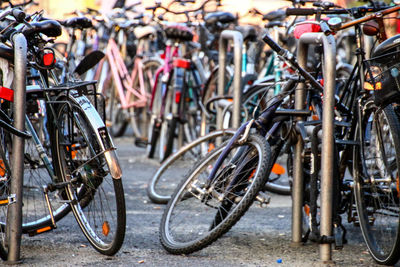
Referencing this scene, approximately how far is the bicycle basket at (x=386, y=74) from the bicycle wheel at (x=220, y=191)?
67cm

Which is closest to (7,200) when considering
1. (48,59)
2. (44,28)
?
(48,59)

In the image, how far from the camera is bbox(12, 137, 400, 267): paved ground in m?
3.96

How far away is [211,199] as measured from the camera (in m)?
4.17

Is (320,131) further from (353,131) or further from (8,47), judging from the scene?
(8,47)

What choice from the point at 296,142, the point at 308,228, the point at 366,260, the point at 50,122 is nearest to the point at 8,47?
the point at 50,122

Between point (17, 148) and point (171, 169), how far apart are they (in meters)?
2.38

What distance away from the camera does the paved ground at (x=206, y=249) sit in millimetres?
3959

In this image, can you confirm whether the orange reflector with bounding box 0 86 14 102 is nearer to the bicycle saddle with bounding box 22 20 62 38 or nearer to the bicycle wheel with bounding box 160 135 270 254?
the bicycle saddle with bounding box 22 20 62 38

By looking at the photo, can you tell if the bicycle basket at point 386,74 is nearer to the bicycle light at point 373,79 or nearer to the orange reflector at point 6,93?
the bicycle light at point 373,79

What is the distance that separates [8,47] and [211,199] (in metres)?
1.40

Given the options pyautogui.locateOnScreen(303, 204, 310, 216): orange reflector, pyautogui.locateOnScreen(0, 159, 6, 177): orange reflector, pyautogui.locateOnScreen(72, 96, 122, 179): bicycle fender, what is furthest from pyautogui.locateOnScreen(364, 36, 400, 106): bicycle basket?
pyautogui.locateOnScreen(0, 159, 6, 177): orange reflector

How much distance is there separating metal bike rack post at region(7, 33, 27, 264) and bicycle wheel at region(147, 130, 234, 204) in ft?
6.24

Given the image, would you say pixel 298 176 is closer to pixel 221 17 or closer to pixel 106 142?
pixel 106 142

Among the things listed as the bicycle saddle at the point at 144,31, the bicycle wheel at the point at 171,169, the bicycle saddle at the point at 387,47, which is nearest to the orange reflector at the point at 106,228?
the bicycle wheel at the point at 171,169
